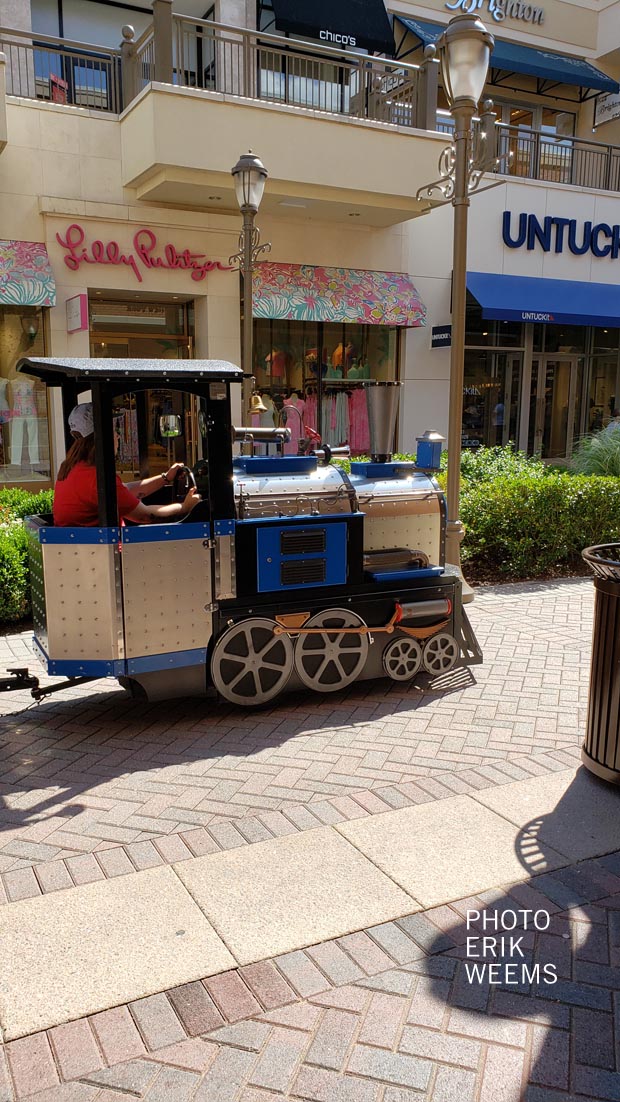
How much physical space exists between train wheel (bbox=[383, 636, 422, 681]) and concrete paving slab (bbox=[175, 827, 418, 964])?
6.83 feet

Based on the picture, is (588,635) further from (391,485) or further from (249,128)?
(249,128)

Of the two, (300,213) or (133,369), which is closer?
(133,369)

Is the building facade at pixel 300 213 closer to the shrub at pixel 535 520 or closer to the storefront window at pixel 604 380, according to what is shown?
the storefront window at pixel 604 380

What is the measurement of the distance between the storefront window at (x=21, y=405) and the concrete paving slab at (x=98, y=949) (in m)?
11.5

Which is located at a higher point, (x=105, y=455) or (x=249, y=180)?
(x=249, y=180)

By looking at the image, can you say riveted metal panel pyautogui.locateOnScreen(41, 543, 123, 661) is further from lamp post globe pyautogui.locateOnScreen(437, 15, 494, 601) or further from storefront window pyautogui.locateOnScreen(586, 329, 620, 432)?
storefront window pyautogui.locateOnScreen(586, 329, 620, 432)

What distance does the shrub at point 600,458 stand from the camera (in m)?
12.1

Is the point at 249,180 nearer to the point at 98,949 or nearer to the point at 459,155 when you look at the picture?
the point at 459,155

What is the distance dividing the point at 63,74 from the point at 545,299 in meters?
10.4

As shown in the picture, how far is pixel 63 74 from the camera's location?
13758 millimetres

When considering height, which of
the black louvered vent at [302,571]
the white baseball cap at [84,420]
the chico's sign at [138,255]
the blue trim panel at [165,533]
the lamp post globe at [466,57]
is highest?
the lamp post globe at [466,57]

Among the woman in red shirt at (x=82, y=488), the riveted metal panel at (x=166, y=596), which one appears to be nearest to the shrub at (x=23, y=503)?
the woman in red shirt at (x=82, y=488)

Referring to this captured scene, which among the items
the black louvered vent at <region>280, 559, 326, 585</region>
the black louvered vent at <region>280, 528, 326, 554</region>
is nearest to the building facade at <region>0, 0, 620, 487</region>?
the black louvered vent at <region>280, 528, 326, 554</region>

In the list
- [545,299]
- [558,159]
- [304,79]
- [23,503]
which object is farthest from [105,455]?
[558,159]
